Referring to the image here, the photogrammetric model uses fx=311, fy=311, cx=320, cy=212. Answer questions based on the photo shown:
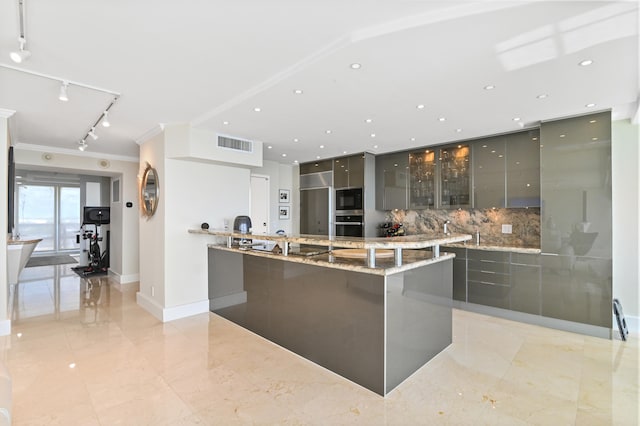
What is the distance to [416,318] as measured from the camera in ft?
8.75

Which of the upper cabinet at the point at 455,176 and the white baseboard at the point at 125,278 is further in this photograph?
the white baseboard at the point at 125,278

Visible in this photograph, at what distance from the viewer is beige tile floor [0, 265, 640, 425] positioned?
212 cm

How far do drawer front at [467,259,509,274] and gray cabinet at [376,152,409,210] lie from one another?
1556mm

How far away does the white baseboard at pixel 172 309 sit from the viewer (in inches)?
159

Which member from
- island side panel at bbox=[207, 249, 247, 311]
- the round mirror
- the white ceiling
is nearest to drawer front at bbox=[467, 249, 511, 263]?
the white ceiling

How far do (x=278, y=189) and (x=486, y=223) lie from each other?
411 centimetres

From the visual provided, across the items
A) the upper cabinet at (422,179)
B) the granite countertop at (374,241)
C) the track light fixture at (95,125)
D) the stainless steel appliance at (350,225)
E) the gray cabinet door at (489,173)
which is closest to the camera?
the granite countertop at (374,241)

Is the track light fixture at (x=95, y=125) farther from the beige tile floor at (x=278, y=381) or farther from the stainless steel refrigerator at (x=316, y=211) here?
the stainless steel refrigerator at (x=316, y=211)

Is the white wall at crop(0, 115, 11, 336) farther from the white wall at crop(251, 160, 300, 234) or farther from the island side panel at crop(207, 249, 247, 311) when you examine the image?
the white wall at crop(251, 160, 300, 234)

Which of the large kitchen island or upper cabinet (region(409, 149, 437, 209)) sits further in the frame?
upper cabinet (region(409, 149, 437, 209))

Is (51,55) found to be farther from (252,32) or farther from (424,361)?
(424,361)

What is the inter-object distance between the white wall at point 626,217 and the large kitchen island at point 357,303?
7.56 feet

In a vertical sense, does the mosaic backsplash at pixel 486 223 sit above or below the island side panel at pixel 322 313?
above

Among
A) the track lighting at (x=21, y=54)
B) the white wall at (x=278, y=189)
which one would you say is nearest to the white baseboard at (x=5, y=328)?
the track lighting at (x=21, y=54)
